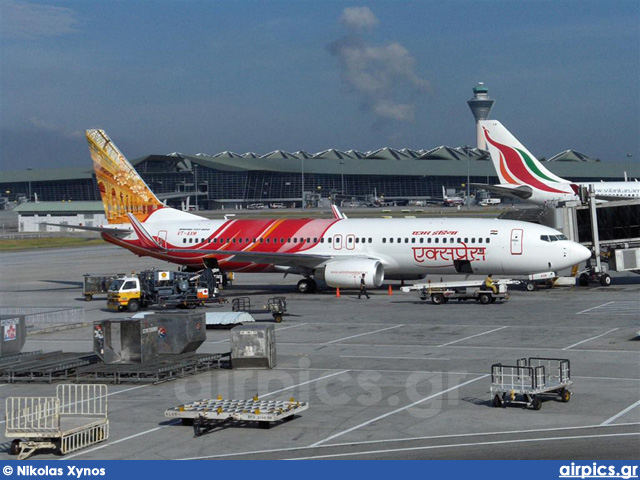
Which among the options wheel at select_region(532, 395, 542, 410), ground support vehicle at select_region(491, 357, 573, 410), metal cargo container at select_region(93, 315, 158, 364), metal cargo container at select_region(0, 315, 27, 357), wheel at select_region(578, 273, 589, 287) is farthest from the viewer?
wheel at select_region(578, 273, 589, 287)

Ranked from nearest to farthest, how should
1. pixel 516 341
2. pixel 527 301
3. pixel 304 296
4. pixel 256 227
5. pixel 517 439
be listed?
pixel 517 439 < pixel 516 341 < pixel 527 301 < pixel 304 296 < pixel 256 227

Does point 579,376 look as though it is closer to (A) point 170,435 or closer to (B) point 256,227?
(A) point 170,435

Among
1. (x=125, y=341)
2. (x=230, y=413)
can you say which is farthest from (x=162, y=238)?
(x=230, y=413)

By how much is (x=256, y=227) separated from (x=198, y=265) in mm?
4780

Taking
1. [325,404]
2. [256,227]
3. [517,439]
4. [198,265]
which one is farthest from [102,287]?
[517,439]

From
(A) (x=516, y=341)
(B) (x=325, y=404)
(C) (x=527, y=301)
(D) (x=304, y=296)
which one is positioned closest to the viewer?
(B) (x=325, y=404)

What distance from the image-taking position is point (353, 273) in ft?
176

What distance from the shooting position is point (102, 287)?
57.0 meters

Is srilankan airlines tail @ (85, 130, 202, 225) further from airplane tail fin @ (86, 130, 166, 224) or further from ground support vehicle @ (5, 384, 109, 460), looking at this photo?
ground support vehicle @ (5, 384, 109, 460)

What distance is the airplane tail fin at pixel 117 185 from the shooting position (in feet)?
211

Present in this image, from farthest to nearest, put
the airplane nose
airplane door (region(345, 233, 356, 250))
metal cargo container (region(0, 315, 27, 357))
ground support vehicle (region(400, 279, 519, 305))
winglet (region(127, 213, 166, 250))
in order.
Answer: winglet (region(127, 213, 166, 250)) → airplane door (region(345, 233, 356, 250)) → the airplane nose → ground support vehicle (region(400, 279, 519, 305)) → metal cargo container (region(0, 315, 27, 357))

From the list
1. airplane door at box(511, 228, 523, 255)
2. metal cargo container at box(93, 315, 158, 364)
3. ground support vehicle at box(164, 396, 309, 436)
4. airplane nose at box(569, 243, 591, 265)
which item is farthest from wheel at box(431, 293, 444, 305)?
ground support vehicle at box(164, 396, 309, 436)

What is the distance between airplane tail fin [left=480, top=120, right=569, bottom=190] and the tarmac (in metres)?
36.3

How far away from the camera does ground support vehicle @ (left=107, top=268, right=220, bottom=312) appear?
49.4 metres
